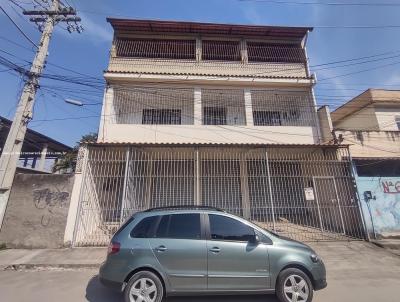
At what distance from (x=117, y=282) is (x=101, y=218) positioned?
19.8 feet

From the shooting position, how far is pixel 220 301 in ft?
13.6

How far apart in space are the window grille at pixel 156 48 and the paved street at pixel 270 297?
A: 1060 centimetres

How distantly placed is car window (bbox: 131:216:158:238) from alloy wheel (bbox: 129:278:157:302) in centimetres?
64

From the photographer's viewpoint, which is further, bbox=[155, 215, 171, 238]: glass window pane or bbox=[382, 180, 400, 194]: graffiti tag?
bbox=[382, 180, 400, 194]: graffiti tag

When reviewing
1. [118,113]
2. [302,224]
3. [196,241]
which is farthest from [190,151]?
[196,241]

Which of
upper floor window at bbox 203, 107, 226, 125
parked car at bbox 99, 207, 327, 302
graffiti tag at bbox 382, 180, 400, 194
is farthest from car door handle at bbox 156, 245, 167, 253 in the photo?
graffiti tag at bbox 382, 180, 400, 194

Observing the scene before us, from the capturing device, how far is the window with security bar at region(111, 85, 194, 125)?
39.7ft

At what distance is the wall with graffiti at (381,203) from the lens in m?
9.13

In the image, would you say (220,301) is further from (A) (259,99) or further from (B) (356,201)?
(A) (259,99)

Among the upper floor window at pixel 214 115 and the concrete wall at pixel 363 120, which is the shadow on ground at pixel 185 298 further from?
the concrete wall at pixel 363 120

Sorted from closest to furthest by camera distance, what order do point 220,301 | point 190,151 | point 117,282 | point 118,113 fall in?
point 117,282, point 220,301, point 190,151, point 118,113

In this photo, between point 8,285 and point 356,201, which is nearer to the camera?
point 8,285

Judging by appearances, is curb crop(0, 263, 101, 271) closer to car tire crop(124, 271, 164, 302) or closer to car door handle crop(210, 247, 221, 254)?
car tire crop(124, 271, 164, 302)

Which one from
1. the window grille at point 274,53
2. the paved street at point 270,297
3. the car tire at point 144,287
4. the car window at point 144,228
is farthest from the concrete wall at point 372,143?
the car tire at point 144,287
